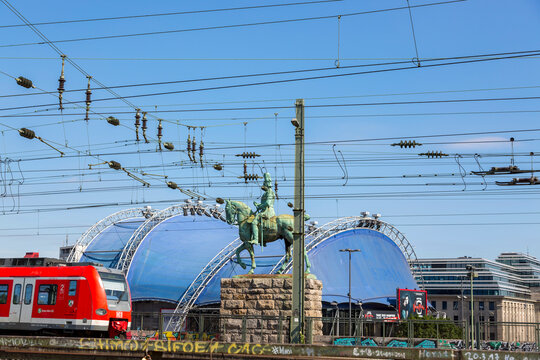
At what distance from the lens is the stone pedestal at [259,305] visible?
35.1 m

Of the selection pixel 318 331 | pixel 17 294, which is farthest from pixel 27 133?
pixel 318 331

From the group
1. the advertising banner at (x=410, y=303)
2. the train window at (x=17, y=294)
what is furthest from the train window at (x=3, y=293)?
the advertising banner at (x=410, y=303)

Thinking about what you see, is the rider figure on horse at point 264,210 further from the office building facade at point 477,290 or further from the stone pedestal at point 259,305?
the office building facade at point 477,290

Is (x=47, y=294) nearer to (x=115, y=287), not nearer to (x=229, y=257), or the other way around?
(x=115, y=287)

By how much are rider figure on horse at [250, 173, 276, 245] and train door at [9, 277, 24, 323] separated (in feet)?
41.7

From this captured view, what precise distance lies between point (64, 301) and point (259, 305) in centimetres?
1020

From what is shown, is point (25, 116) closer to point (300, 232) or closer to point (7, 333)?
point (7, 333)

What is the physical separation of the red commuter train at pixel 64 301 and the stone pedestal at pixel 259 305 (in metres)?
5.53

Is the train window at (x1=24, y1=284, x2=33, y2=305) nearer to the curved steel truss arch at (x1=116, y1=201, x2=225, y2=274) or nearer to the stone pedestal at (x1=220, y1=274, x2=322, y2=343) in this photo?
the stone pedestal at (x1=220, y1=274, x2=322, y2=343)

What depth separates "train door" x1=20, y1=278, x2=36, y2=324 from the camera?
116 feet

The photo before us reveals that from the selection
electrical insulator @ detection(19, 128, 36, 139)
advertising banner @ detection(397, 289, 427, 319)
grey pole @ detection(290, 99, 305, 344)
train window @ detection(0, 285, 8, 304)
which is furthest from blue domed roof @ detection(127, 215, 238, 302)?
grey pole @ detection(290, 99, 305, 344)

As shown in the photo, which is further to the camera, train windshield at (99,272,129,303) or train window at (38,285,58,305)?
train windshield at (99,272,129,303)

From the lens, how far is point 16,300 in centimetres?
3572

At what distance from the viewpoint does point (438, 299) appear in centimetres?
17788
